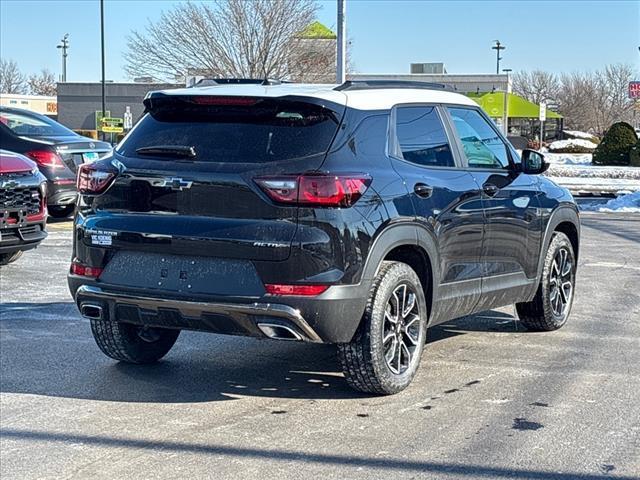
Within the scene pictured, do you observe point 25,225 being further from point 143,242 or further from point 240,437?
point 240,437

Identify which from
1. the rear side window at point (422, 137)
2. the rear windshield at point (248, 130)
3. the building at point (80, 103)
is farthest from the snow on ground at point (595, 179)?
the building at point (80, 103)

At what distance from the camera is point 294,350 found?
6723mm

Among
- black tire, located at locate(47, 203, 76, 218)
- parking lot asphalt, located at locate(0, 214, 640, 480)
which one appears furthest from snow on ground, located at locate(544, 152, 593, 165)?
parking lot asphalt, located at locate(0, 214, 640, 480)

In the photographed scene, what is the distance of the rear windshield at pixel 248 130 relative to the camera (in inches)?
201

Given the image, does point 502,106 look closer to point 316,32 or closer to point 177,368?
point 316,32

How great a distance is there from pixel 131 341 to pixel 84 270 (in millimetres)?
826

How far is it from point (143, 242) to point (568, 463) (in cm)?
249

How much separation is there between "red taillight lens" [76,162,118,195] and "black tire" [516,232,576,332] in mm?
3389

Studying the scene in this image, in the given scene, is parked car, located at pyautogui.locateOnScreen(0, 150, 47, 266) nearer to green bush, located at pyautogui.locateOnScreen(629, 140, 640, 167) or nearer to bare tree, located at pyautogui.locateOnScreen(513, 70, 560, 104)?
green bush, located at pyautogui.locateOnScreen(629, 140, 640, 167)

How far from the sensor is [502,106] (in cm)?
4594

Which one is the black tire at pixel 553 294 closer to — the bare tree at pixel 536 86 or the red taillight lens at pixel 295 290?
the red taillight lens at pixel 295 290

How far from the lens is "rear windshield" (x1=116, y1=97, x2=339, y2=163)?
5.11 m

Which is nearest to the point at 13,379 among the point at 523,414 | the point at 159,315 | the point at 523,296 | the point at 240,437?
the point at 159,315

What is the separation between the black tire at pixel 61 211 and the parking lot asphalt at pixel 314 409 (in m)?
6.81
